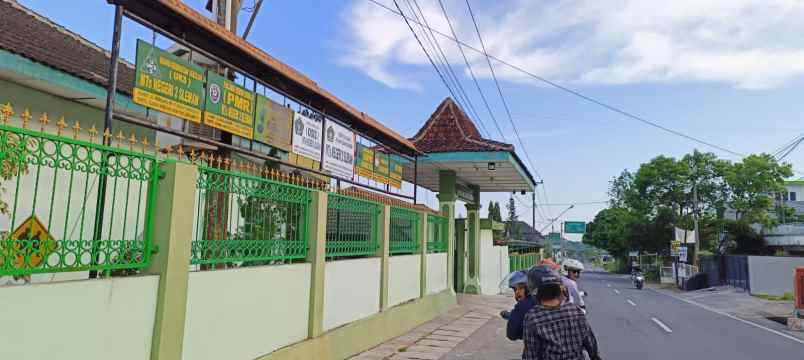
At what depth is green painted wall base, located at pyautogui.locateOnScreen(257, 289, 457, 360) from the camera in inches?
246

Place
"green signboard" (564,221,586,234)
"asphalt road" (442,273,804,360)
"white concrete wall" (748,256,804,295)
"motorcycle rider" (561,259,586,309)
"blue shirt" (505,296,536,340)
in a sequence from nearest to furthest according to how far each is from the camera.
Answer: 1. "blue shirt" (505,296,536,340)
2. "motorcycle rider" (561,259,586,309)
3. "asphalt road" (442,273,804,360)
4. "white concrete wall" (748,256,804,295)
5. "green signboard" (564,221,586,234)

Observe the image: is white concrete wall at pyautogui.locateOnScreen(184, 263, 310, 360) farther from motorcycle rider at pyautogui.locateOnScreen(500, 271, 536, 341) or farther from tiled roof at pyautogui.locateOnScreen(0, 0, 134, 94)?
tiled roof at pyautogui.locateOnScreen(0, 0, 134, 94)

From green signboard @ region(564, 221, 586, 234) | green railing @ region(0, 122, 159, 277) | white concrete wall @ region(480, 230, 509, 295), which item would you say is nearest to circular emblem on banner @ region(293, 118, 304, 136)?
green railing @ region(0, 122, 159, 277)

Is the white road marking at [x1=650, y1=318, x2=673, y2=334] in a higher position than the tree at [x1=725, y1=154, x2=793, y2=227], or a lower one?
lower

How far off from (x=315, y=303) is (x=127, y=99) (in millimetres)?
4152

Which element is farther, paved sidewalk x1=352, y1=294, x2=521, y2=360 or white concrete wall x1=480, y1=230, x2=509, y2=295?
white concrete wall x1=480, y1=230, x2=509, y2=295

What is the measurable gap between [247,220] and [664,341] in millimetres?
8849

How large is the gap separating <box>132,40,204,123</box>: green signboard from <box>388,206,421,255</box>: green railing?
4.89m

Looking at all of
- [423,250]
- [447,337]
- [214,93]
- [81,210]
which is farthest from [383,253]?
[81,210]

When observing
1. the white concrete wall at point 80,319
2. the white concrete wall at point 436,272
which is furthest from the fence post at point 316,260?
the white concrete wall at point 436,272

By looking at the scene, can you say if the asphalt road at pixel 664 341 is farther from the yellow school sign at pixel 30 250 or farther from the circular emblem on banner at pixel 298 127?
the yellow school sign at pixel 30 250

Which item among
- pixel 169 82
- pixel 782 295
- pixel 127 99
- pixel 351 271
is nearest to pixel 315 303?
pixel 351 271

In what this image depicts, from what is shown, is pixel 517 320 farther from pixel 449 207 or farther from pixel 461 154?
pixel 449 207

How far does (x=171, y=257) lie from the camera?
4.20 m
